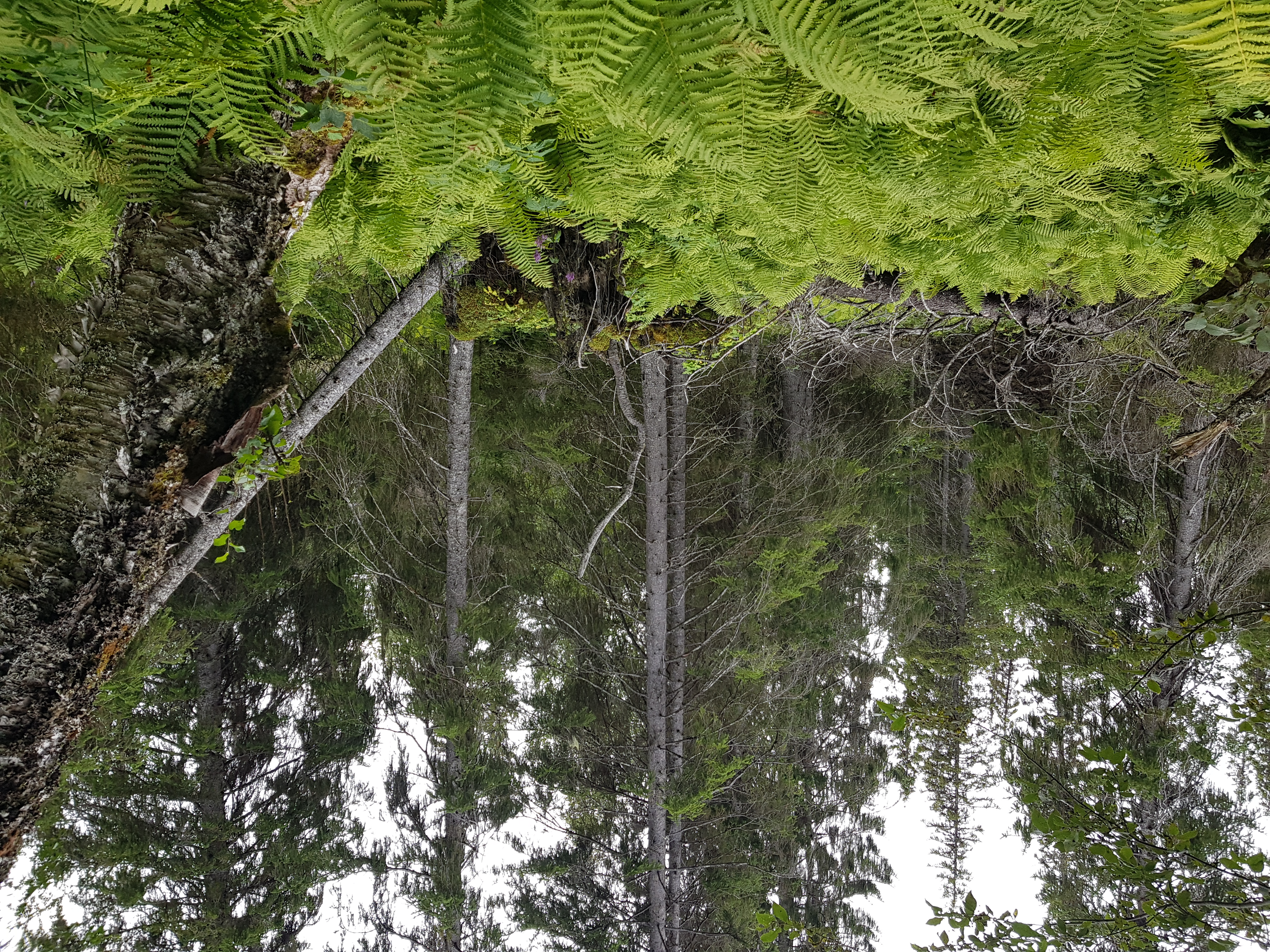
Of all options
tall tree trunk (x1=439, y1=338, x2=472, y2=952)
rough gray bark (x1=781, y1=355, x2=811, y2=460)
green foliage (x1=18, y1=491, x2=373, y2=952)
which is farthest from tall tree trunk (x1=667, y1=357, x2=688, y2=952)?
green foliage (x1=18, y1=491, x2=373, y2=952)

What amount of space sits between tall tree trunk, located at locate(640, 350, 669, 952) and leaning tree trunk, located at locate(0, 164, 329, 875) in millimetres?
4063

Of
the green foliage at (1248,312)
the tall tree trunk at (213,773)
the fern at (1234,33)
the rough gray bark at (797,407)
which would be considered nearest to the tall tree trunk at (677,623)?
the rough gray bark at (797,407)

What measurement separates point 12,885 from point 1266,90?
7.40 metres

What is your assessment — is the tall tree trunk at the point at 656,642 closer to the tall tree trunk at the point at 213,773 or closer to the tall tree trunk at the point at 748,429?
Result: the tall tree trunk at the point at 748,429

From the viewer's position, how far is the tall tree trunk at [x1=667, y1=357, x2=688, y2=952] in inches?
224

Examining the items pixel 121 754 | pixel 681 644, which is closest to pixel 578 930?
pixel 681 644

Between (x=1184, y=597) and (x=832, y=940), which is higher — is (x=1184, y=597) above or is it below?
above

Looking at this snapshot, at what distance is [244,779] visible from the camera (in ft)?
21.1

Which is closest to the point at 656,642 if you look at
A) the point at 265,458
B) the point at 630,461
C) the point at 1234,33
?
the point at 630,461

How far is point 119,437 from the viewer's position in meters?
1.44

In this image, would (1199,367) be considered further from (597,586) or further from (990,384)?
(597,586)

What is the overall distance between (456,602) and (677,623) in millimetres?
2340

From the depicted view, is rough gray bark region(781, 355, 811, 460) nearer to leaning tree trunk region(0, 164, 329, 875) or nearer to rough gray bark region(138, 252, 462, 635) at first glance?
rough gray bark region(138, 252, 462, 635)

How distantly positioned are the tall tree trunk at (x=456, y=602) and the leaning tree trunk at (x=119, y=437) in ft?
14.7
